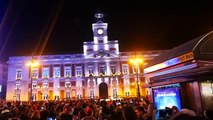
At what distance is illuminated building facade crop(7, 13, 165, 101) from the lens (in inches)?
2249

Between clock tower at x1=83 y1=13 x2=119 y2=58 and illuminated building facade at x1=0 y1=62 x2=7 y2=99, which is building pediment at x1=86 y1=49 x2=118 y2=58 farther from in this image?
illuminated building facade at x1=0 y1=62 x2=7 y2=99

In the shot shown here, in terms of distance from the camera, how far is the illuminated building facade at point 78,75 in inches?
2249

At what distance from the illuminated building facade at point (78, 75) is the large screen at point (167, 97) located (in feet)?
140

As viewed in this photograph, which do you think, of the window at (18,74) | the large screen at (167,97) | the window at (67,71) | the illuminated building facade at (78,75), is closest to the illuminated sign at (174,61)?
the large screen at (167,97)

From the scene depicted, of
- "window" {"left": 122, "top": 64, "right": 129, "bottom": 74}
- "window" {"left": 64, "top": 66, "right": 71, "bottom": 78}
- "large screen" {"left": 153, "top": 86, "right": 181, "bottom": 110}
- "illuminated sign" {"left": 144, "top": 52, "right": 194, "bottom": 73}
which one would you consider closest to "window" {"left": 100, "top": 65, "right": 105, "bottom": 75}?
"window" {"left": 122, "top": 64, "right": 129, "bottom": 74}

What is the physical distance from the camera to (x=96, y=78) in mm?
58000

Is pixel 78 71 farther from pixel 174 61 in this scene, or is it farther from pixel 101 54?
pixel 174 61

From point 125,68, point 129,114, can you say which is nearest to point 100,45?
point 125,68

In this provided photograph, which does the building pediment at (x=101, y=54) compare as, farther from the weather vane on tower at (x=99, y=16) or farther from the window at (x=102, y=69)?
the weather vane on tower at (x=99, y=16)

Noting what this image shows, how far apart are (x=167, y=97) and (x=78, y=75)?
155ft

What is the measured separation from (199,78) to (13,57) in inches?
2258

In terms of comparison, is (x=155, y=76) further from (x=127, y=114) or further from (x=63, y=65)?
(x=63, y=65)

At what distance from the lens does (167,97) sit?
13.2 meters

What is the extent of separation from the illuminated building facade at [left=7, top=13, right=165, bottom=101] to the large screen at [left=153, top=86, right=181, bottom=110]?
42.5 metres
